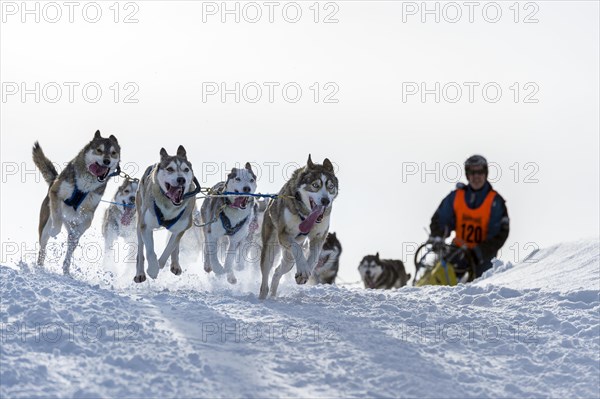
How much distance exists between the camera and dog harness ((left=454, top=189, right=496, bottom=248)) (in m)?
A: 8.27

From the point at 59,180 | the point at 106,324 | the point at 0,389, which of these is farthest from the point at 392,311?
the point at 59,180

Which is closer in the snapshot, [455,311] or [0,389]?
[0,389]

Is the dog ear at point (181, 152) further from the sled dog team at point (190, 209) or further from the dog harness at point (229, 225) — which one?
the dog harness at point (229, 225)

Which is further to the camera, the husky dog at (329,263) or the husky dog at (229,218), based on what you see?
the husky dog at (329,263)

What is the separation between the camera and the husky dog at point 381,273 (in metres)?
14.2

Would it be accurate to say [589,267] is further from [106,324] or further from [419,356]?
[106,324]

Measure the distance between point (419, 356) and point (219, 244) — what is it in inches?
181

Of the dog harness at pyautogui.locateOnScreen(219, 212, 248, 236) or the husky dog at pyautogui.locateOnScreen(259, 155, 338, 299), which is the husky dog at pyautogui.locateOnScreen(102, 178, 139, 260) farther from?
the husky dog at pyautogui.locateOnScreen(259, 155, 338, 299)

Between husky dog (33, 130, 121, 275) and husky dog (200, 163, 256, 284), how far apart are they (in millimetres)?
930

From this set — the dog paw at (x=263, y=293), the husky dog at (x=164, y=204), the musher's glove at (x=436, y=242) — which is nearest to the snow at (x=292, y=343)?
the dog paw at (x=263, y=293)

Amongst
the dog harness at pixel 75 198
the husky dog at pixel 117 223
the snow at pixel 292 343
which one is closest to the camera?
the snow at pixel 292 343

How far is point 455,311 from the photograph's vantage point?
655cm

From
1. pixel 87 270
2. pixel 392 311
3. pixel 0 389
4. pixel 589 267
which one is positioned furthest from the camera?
pixel 87 270

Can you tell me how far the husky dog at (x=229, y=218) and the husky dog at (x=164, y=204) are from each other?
0.89 meters
